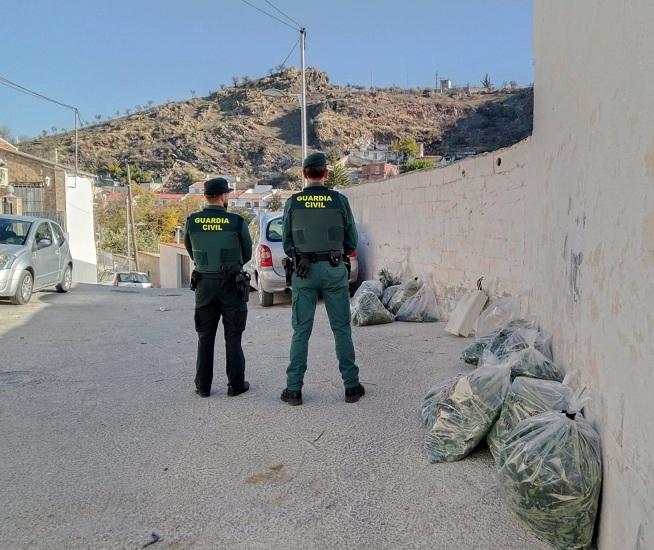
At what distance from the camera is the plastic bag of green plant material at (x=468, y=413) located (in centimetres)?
318

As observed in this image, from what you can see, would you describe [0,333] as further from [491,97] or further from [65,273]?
[491,97]

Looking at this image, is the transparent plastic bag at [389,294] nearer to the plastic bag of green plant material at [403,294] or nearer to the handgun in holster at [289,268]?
the plastic bag of green plant material at [403,294]

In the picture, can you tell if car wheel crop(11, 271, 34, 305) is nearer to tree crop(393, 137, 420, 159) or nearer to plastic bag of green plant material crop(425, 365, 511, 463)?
plastic bag of green plant material crop(425, 365, 511, 463)

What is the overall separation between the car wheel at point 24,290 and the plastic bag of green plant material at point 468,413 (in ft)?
29.7

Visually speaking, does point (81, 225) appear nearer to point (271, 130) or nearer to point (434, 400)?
point (434, 400)

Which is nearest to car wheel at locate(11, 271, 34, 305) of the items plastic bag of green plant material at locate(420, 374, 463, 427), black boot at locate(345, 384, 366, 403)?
black boot at locate(345, 384, 366, 403)

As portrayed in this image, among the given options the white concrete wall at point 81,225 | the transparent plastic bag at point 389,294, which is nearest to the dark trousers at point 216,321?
the transparent plastic bag at point 389,294

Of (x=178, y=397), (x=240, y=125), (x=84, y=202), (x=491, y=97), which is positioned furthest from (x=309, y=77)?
(x=178, y=397)

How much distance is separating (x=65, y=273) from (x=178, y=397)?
29.7ft

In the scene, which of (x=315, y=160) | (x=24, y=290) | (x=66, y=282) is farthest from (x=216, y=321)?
(x=66, y=282)

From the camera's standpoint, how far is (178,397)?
4.78 m

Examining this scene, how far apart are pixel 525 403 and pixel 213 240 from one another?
2.65 metres

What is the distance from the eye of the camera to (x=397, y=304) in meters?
8.04

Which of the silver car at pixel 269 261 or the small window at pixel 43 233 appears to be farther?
the small window at pixel 43 233
